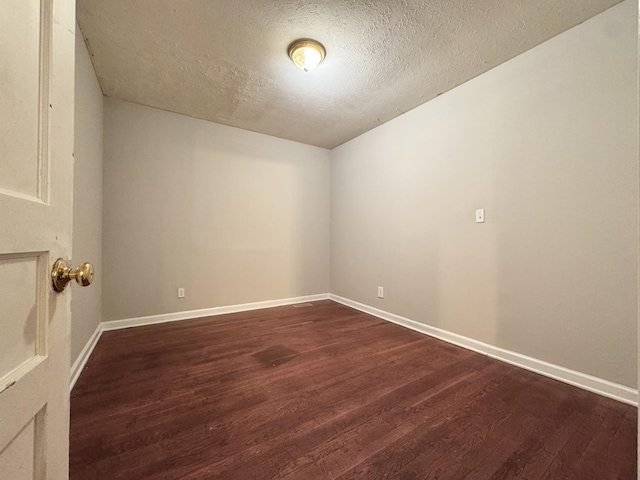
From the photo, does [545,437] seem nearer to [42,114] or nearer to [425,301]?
[425,301]

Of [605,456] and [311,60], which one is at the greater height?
[311,60]

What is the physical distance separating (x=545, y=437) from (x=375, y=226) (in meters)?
2.27

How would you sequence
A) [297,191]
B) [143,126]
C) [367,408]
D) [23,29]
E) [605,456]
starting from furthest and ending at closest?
[297,191]
[143,126]
[367,408]
[605,456]
[23,29]

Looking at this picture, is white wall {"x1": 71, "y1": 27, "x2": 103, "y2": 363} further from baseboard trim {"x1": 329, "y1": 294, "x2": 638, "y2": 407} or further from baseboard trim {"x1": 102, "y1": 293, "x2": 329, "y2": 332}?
baseboard trim {"x1": 329, "y1": 294, "x2": 638, "y2": 407}

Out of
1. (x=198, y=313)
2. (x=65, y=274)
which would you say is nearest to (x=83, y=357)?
(x=198, y=313)

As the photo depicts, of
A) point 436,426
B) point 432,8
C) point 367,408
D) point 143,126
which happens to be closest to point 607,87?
point 432,8

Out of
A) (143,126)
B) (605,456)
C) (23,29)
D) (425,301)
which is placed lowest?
(605,456)

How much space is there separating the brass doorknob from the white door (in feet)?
0.05

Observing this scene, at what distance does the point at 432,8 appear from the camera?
1523 millimetres

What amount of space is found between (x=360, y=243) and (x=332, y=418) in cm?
230

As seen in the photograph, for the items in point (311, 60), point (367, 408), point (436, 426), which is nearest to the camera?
point (436, 426)

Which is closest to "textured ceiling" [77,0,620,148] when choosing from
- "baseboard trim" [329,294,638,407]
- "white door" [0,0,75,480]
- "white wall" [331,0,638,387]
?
"white wall" [331,0,638,387]

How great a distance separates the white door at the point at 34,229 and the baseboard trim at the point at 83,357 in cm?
119

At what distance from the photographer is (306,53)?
1835 mm
